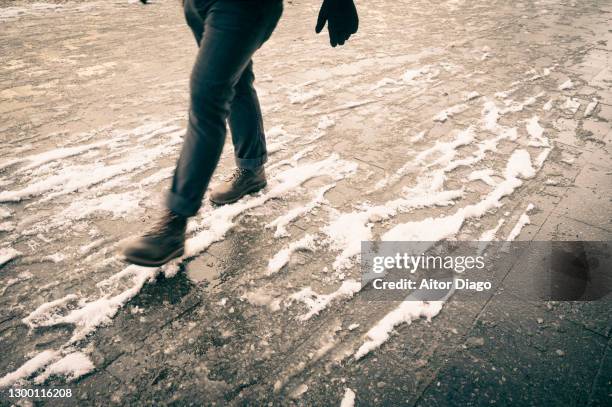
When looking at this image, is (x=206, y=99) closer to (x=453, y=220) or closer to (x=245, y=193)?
(x=245, y=193)

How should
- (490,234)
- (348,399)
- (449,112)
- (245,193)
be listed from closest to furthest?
1. (348,399)
2. (490,234)
3. (245,193)
4. (449,112)

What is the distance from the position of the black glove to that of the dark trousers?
29 cm

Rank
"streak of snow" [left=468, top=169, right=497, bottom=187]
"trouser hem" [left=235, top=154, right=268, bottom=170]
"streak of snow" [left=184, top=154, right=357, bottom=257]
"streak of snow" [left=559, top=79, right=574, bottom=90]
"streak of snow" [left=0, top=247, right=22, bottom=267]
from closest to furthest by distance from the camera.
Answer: "streak of snow" [left=0, top=247, right=22, bottom=267] < "streak of snow" [left=184, top=154, right=357, bottom=257] < "trouser hem" [left=235, top=154, right=268, bottom=170] < "streak of snow" [left=468, top=169, right=497, bottom=187] < "streak of snow" [left=559, top=79, right=574, bottom=90]

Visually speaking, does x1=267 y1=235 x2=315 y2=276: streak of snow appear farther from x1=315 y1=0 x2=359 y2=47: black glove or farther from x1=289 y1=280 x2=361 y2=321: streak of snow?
x1=315 y1=0 x2=359 y2=47: black glove

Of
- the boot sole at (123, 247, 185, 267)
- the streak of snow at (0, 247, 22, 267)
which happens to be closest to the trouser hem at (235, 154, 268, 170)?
the boot sole at (123, 247, 185, 267)

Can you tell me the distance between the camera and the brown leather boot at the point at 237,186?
227 centimetres

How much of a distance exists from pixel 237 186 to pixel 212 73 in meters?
0.83

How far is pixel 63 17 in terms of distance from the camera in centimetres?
574

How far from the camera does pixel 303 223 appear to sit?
85.7 inches

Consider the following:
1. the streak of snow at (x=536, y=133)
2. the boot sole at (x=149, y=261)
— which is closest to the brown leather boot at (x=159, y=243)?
the boot sole at (x=149, y=261)

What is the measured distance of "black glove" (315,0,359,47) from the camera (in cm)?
190

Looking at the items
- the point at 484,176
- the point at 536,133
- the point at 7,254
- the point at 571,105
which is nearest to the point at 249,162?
the point at 7,254

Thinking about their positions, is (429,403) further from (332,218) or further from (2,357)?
(2,357)

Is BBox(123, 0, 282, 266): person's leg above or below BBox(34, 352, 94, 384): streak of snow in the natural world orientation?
above
